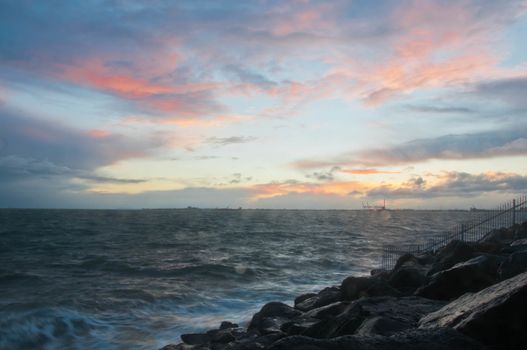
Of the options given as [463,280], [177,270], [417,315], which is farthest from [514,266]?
[177,270]

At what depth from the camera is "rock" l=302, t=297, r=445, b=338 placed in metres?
7.70

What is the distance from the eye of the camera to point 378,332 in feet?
21.9

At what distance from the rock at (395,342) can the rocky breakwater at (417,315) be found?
0.01 metres

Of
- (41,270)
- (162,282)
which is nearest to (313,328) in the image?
(162,282)

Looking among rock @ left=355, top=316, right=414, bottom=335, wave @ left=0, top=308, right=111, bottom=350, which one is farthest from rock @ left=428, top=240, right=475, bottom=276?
wave @ left=0, top=308, right=111, bottom=350

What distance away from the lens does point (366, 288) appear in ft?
41.5

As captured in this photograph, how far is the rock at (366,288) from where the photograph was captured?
1160 centimetres

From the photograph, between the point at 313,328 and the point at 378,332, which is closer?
the point at 378,332

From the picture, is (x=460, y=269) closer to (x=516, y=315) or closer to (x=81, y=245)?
(x=516, y=315)

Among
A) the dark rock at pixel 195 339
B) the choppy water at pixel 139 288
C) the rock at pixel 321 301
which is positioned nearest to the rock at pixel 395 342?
the dark rock at pixel 195 339

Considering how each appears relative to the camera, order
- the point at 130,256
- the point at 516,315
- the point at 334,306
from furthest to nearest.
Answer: the point at 130,256 < the point at 334,306 < the point at 516,315

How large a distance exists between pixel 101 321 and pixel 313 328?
10.1 metres

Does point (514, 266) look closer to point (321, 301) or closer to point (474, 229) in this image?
point (321, 301)

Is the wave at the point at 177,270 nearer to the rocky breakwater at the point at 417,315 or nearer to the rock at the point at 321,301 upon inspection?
the rocky breakwater at the point at 417,315
